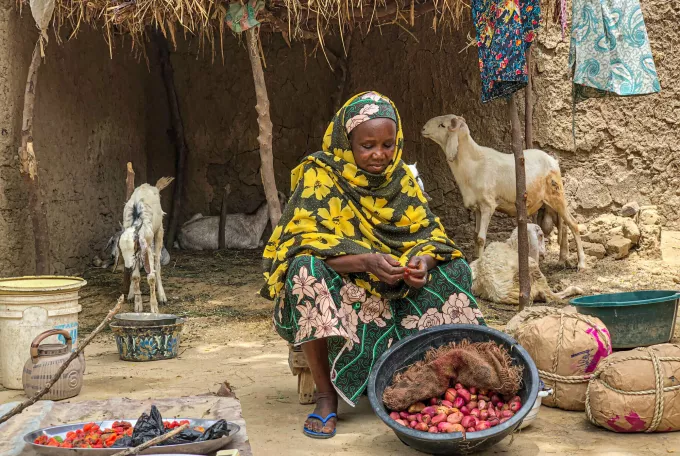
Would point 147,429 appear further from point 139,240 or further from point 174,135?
point 174,135

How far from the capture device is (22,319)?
4.34 m

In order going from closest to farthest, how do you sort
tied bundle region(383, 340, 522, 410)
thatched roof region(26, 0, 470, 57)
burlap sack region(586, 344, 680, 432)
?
1. tied bundle region(383, 340, 522, 410)
2. burlap sack region(586, 344, 680, 432)
3. thatched roof region(26, 0, 470, 57)

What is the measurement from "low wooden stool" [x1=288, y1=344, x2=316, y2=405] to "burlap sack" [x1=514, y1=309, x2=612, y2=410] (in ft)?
3.40

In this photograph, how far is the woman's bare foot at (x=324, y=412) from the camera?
3316mm

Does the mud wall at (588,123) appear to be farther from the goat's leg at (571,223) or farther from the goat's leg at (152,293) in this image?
the goat's leg at (152,293)

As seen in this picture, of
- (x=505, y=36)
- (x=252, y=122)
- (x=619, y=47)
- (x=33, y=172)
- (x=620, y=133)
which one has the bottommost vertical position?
(x=33, y=172)

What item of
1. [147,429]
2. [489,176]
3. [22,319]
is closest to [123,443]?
[147,429]

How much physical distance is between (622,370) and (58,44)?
6.08 metres

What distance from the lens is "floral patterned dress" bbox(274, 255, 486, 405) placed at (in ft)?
10.9

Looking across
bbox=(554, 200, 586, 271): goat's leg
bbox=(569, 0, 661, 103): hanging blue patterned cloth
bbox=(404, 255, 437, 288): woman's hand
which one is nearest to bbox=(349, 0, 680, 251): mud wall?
bbox=(554, 200, 586, 271): goat's leg

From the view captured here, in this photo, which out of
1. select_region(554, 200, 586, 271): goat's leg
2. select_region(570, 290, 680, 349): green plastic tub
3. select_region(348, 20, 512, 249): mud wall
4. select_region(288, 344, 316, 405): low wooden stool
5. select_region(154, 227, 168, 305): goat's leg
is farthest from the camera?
select_region(348, 20, 512, 249): mud wall

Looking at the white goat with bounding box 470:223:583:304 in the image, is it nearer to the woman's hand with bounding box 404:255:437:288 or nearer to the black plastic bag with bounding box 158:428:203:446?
the woman's hand with bounding box 404:255:437:288

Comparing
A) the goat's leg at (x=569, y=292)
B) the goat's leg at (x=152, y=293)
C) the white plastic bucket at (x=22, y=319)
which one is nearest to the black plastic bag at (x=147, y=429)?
the white plastic bucket at (x=22, y=319)

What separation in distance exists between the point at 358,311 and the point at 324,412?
460 mm
